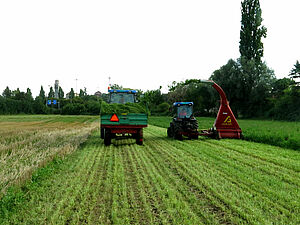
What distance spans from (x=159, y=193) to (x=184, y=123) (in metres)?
7.39

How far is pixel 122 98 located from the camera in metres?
10.7

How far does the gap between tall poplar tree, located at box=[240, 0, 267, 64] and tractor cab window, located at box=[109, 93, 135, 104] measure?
2917 centimetres

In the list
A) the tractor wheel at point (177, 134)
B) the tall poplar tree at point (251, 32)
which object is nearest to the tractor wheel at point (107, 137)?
the tractor wheel at point (177, 134)

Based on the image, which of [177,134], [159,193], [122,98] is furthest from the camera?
[177,134]

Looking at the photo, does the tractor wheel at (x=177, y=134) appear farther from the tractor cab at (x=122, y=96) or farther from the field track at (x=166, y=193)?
the field track at (x=166, y=193)

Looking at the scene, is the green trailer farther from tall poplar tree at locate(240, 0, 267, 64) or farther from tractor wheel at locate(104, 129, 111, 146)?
tall poplar tree at locate(240, 0, 267, 64)

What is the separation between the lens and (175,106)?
11.9 m

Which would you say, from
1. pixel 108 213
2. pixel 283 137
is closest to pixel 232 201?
pixel 108 213

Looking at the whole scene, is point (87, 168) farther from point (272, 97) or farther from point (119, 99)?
point (272, 97)

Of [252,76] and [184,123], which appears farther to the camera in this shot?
[252,76]

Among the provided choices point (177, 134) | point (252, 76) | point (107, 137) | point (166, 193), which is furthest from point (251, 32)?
point (166, 193)

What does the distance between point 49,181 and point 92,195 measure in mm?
1384

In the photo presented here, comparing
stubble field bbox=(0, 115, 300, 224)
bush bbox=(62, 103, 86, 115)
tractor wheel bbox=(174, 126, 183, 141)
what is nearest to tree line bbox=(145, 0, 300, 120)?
tractor wheel bbox=(174, 126, 183, 141)

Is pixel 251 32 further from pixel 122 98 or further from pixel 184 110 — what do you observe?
pixel 122 98
